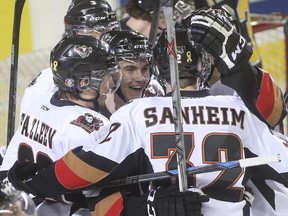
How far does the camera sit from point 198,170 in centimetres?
244

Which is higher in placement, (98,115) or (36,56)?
(98,115)

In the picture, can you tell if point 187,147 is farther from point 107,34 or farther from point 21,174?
point 107,34

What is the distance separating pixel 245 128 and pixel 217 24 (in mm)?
320

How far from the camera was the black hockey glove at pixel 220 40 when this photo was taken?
103 inches

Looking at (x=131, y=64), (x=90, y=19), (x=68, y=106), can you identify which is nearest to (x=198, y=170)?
(x=68, y=106)

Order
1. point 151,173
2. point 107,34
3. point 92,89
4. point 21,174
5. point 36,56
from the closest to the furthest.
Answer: point 151,173
point 21,174
point 92,89
point 107,34
point 36,56

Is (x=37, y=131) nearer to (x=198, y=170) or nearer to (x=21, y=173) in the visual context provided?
(x=21, y=173)

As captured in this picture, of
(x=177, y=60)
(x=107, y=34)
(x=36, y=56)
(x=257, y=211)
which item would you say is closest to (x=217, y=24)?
(x=177, y=60)

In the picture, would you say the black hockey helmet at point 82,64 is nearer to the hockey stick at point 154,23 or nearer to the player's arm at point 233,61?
the player's arm at point 233,61

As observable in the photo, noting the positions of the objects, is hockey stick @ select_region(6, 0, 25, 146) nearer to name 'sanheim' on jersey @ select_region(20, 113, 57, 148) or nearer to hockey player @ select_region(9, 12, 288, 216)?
name 'sanheim' on jersey @ select_region(20, 113, 57, 148)

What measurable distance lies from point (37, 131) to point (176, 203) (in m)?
0.64

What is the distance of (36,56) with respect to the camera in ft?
17.3

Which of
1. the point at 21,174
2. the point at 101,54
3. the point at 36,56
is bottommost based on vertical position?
the point at 36,56

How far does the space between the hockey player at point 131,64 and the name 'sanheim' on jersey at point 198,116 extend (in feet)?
2.21
